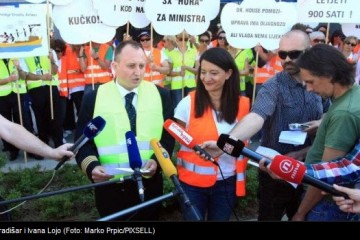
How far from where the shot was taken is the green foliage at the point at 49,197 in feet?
11.4

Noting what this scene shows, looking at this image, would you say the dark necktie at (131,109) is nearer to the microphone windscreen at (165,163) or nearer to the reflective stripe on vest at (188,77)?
the microphone windscreen at (165,163)

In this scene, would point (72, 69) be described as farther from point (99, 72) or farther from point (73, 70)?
point (99, 72)

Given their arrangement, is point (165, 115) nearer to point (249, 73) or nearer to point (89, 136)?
point (89, 136)

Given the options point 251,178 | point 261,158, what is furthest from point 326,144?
point 251,178

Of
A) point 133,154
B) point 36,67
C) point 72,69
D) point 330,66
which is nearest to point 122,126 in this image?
point 133,154

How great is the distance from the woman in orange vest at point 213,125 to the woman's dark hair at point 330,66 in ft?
1.97

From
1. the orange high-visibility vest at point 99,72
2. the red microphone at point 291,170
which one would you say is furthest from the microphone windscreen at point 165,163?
the orange high-visibility vest at point 99,72

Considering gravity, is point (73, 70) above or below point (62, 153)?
below

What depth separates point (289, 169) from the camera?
149 centimetres

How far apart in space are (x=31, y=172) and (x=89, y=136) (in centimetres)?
291

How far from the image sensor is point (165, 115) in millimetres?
2395

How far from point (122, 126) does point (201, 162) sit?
49 cm

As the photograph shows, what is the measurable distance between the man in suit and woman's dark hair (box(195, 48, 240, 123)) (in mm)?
235

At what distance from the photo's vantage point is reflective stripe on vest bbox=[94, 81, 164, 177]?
87.2 inches
